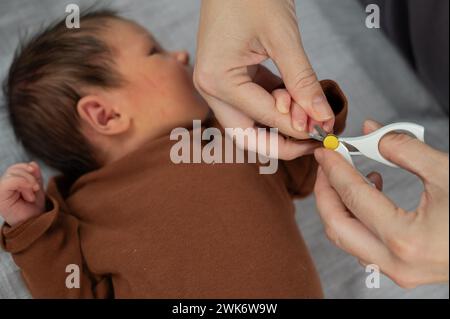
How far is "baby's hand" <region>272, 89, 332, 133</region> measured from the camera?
78 centimetres

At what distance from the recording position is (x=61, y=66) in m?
1.01

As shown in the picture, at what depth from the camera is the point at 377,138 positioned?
0.73 metres

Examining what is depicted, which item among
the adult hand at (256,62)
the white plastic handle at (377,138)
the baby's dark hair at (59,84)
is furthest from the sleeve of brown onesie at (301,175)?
the baby's dark hair at (59,84)

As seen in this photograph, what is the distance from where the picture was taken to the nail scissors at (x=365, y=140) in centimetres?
72

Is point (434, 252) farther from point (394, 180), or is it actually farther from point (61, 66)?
point (61, 66)

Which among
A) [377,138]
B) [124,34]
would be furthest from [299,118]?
[124,34]

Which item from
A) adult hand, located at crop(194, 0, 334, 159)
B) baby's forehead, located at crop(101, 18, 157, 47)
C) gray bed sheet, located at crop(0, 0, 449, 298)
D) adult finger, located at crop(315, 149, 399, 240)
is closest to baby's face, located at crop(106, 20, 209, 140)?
baby's forehead, located at crop(101, 18, 157, 47)

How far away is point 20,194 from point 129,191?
19 cm

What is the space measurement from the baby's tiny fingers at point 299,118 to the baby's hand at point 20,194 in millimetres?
475

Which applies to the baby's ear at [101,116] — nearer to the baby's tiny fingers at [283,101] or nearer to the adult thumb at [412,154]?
the baby's tiny fingers at [283,101]

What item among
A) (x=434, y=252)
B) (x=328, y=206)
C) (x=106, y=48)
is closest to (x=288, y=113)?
(x=328, y=206)

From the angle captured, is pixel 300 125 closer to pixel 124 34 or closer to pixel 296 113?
pixel 296 113

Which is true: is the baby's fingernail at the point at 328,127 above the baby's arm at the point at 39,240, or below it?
above

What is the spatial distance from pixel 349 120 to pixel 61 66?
660 millimetres
